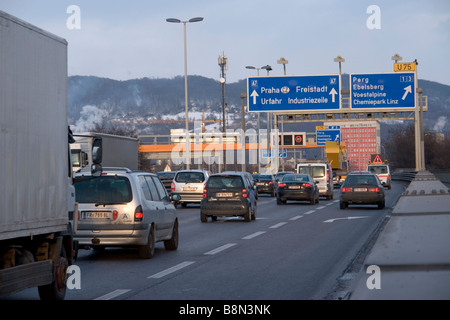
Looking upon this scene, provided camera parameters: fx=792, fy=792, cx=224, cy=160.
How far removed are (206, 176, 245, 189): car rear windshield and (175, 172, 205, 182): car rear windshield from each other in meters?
9.27

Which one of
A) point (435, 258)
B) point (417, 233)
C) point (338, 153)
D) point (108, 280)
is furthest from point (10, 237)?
point (338, 153)

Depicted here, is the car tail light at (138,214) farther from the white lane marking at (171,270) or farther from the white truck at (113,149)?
the white truck at (113,149)

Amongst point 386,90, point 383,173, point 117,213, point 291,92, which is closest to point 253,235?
point 117,213

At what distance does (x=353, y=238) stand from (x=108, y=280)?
341 inches

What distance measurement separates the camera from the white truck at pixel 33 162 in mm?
7434

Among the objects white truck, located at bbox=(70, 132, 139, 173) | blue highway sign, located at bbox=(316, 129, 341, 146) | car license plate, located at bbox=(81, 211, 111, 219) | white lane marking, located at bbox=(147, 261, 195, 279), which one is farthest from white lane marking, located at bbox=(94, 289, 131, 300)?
blue highway sign, located at bbox=(316, 129, 341, 146)

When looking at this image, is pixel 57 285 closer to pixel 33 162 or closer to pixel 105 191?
pixel 33 162

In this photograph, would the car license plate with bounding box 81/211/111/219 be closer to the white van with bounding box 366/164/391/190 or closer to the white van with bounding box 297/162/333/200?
the white van with bounding box 297/162/333/200

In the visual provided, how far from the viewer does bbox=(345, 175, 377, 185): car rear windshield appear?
32.4m

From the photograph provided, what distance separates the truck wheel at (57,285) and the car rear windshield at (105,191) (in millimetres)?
4791

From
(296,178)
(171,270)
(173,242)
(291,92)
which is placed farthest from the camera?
(291,92)

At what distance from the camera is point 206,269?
12.5 m

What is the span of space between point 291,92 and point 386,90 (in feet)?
19.0

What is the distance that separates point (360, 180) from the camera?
32594 millimetres
